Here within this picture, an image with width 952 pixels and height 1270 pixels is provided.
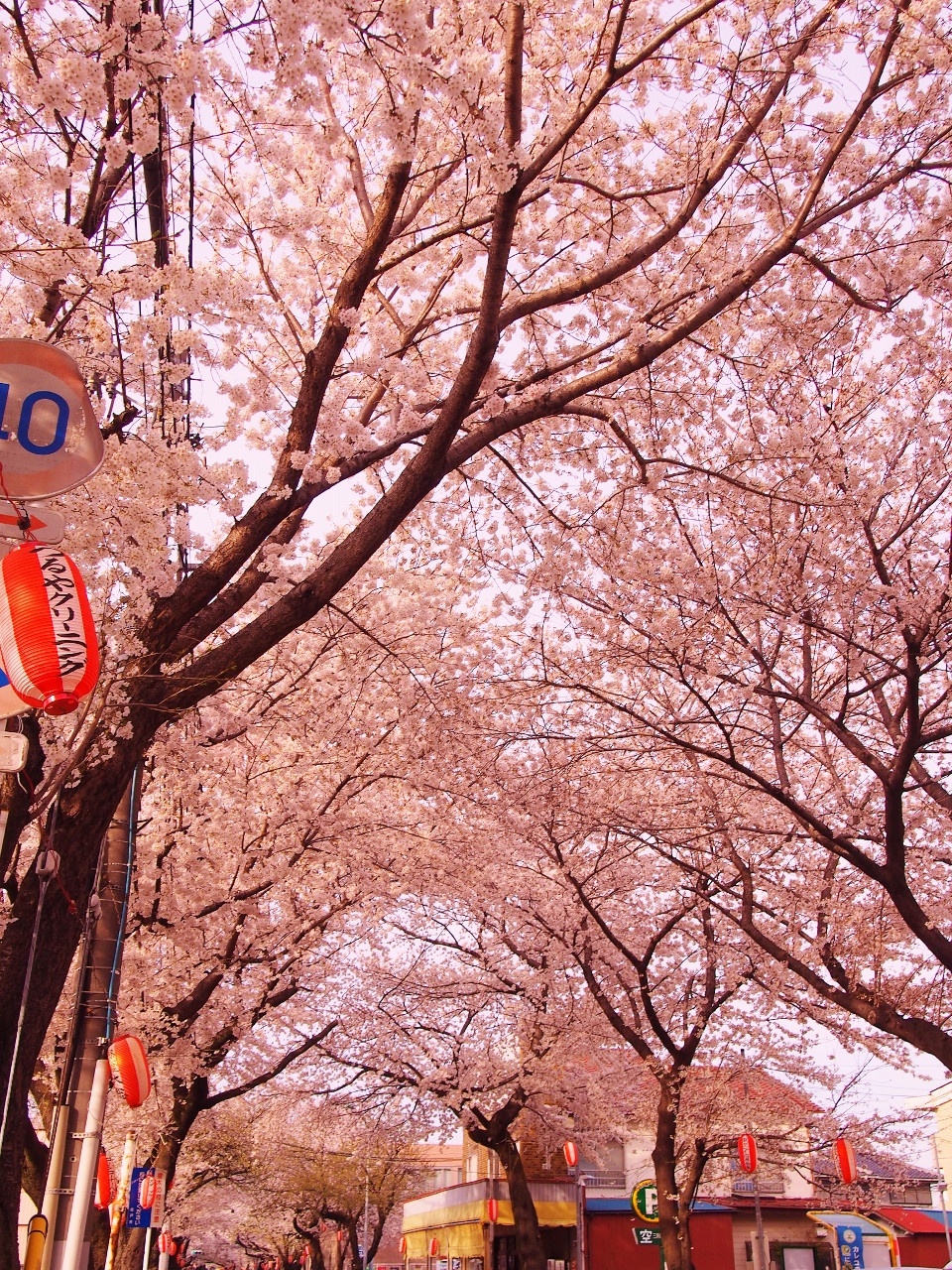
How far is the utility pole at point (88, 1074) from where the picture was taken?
6625 mm

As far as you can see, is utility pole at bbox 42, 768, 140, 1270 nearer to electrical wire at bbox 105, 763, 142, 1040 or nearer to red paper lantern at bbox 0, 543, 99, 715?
electrical wire at bbox 105, 763, 142, 1040

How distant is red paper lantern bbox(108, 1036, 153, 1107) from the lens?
7730 millimetres

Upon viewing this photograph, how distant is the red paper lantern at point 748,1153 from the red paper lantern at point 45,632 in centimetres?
1480

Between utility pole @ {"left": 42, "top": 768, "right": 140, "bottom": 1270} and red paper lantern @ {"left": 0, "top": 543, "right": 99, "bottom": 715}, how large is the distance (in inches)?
103

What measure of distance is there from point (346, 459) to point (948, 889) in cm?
1028

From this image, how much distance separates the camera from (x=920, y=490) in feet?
29.6

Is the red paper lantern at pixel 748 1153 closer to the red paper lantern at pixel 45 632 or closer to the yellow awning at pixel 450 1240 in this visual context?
the red paper lantern at pixel 45 632

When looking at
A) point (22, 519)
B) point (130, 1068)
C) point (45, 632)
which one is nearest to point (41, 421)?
point (22, 519)

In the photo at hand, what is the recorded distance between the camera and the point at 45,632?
13.8ft

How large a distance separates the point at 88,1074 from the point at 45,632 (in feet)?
14.1

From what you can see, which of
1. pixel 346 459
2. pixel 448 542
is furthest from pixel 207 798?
pixel 346 459

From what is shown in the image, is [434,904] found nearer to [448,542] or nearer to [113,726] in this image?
[448,542]

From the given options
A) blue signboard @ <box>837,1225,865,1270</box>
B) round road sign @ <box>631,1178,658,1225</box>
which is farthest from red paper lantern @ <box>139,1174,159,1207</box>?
blue signboard @ <box>837,1225,865,1270</box>

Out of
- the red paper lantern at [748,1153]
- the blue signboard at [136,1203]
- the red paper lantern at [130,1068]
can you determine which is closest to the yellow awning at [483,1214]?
the red paper lantern at [748,1153]
